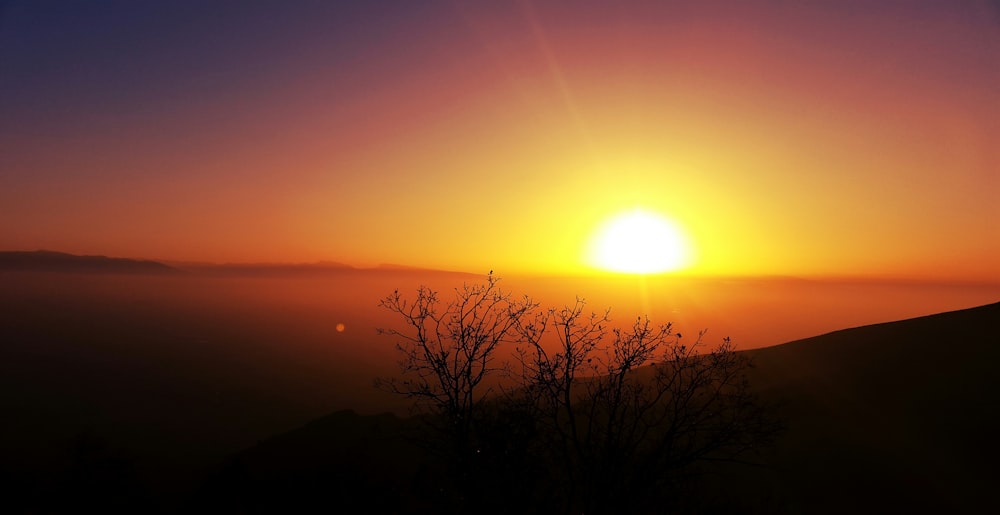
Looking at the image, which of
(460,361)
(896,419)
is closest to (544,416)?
(460,361)

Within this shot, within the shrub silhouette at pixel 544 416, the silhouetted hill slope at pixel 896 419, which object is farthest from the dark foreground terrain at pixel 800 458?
the shrub silhouette at pixel 544 416

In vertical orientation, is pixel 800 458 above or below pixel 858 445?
below

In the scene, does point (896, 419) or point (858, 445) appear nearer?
point (858, 445)

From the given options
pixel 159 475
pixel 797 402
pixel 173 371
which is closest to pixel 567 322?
pixel 797 402

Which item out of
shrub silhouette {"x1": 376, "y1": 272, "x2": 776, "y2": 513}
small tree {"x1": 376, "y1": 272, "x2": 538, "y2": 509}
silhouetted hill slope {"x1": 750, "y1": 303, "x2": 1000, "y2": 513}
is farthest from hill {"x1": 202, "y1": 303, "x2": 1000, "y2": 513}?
shrub silhouette {"x1": 376, "y1": 272, "x2": 776, "y2": 513}

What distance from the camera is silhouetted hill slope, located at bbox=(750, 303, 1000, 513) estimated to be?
21812 millimetres

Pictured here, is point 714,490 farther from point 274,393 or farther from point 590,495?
point 274,393

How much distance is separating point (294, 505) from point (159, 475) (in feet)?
87.0

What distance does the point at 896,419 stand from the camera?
27.9m

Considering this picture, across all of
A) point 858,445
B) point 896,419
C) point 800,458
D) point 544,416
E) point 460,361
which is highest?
point 460,361

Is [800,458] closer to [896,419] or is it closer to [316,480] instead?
[896,419]

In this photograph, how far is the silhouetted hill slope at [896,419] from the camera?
21.8 metres

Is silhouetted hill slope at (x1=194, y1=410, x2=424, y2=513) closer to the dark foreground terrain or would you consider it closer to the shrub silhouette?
the dark foreground terrain

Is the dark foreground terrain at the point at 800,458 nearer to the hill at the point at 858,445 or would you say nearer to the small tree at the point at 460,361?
the hill at the point at 858,445
